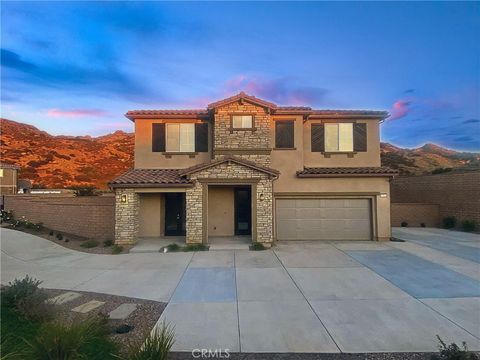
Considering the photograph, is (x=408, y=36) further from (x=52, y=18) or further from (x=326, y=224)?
(x=52, y=18)

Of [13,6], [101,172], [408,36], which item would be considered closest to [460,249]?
[408,36]

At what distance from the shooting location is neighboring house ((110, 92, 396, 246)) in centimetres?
1354

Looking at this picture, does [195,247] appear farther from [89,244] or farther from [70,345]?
[70,345]

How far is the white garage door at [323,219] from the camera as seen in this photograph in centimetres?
1491

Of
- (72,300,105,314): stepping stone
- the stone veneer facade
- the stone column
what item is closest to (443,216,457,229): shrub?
the stone veneer facade

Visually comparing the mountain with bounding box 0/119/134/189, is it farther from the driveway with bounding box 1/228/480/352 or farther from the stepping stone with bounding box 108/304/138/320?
the stepping stone with bounding box 108/304/138/320

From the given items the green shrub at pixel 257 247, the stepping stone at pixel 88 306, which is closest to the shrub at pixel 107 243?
the green shrub at pixel 257 247

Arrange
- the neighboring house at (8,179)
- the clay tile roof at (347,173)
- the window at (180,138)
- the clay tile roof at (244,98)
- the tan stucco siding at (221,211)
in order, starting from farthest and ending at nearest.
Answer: the neighboring house at (8,179) < the window at (180,138) < the tan stucco siding at (221,211) < the clay tile roof at (347,173) < the clay tile roof at (244,98)

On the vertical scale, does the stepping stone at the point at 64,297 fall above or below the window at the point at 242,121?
below

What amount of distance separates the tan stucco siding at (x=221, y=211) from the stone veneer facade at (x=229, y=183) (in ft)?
7.39

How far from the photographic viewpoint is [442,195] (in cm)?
2003

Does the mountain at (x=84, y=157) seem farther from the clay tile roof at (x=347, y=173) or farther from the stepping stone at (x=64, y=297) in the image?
the stepping stone at (x=64, y=297)

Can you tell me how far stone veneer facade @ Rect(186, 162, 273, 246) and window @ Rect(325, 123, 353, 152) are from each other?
4785 millimetres

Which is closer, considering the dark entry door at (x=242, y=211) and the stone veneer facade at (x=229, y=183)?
the stone veneer facade at (x=229, y=183)
